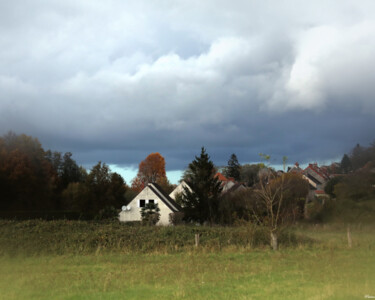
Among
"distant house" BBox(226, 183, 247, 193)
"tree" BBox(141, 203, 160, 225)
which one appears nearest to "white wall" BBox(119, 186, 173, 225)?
"tree" BBox(141, 203, 160, 225)

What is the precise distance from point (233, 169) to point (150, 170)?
32.5 metres

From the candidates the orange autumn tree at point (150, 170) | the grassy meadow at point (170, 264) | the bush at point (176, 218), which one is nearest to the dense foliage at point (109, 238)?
the grassy meadow at point (170, 264)

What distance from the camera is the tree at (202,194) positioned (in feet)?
165

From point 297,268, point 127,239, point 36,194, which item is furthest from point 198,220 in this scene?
point 297,268

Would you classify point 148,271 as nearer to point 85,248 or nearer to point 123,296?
point 123,296

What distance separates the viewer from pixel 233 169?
4407 inches

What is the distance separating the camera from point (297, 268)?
1557 centimetres

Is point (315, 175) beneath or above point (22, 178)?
above

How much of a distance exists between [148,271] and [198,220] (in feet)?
117

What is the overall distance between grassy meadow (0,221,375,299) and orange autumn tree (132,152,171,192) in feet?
196

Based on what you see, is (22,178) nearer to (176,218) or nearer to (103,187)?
(103,187)

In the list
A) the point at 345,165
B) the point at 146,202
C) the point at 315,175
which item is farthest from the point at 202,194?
the point at 315,175

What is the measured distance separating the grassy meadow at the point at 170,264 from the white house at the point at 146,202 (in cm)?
2322

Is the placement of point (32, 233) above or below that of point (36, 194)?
below
